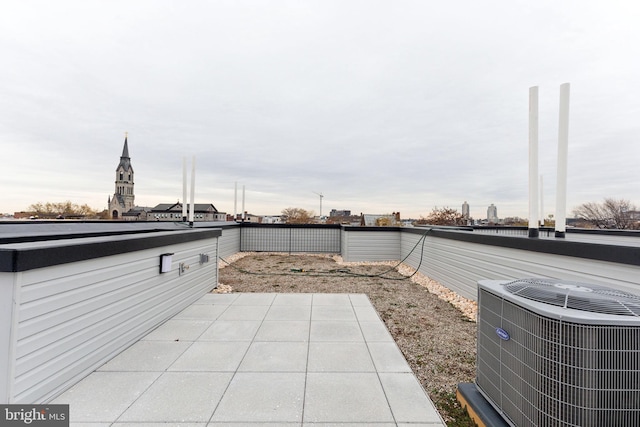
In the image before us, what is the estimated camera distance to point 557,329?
1.26 meters

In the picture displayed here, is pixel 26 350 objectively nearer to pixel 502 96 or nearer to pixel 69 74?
pixel 69 74

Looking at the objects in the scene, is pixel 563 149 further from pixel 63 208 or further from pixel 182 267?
pixel 63 208

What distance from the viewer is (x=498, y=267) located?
13.9ft

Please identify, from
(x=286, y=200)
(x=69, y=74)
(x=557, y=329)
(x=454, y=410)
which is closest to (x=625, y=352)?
(x=557, y=329)

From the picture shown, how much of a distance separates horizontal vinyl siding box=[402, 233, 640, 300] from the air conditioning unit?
4.99 ft

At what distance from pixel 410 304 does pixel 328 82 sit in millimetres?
8563

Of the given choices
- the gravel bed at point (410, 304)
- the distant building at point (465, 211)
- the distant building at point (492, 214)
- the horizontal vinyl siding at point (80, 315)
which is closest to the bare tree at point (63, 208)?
the gravel bed at point (410, 304)

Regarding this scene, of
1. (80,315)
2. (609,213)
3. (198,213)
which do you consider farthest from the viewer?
(198,213)

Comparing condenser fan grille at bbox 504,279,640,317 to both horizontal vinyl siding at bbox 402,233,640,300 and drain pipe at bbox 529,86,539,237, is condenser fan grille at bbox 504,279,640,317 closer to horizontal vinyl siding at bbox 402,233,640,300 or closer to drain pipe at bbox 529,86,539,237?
horizontal vinyl siding at bbox 402,233,640,300

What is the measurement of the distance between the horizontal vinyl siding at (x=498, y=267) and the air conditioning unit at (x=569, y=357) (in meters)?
1.52

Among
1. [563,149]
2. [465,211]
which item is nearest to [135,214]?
[465,211]

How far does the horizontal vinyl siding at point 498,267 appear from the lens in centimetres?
258

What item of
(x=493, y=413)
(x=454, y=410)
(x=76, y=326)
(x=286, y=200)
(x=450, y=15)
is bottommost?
(x=454, y=410)

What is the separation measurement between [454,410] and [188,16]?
954 cm
